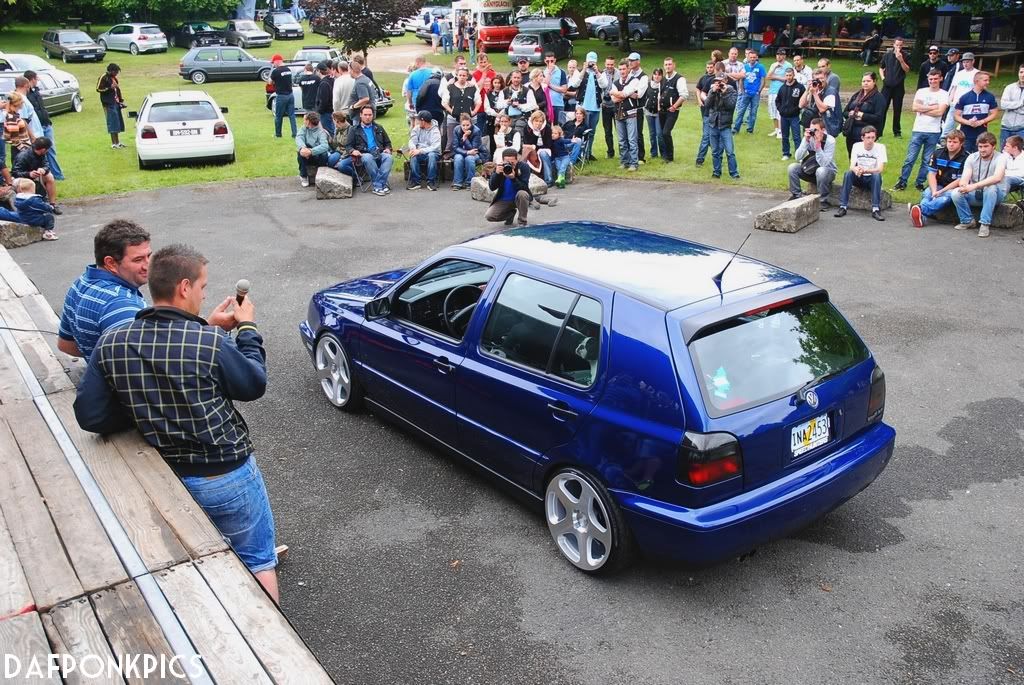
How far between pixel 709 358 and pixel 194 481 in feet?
8.42

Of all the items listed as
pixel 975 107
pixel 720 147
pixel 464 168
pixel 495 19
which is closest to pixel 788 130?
pixel 720 147

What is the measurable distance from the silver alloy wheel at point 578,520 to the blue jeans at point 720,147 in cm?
1160

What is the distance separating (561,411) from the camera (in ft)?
15.8

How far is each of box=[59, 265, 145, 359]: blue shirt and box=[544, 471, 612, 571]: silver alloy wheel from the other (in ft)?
8.17

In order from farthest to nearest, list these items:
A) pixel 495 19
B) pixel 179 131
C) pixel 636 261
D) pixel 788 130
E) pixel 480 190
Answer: pixel 495 19
pixel 179 131
pixel 788 130
pixel 480 190
pixel 636 261

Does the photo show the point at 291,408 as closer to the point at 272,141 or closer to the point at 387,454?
the point at 387,454

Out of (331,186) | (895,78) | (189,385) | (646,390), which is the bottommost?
(331,186)

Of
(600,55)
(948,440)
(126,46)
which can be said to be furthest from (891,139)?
(126,46)

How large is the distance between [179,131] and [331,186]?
4.41 m

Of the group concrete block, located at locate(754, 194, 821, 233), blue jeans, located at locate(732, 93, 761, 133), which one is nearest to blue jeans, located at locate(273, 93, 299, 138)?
blue jeans, located at locate(732, 93, 761, 133)

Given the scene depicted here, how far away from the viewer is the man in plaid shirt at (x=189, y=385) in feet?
→ 11.9

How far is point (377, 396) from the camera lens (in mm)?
6441

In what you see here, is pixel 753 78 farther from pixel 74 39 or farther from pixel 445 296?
pixel 74 39

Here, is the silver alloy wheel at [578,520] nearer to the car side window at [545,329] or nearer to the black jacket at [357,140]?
the car side window at [545,329]
